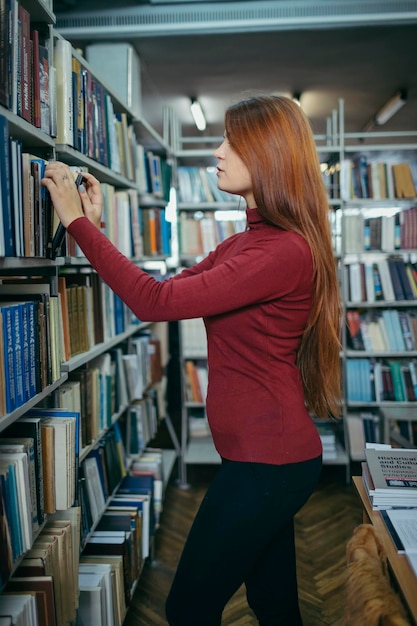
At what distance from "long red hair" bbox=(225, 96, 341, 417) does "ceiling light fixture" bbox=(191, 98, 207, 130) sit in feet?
15.0

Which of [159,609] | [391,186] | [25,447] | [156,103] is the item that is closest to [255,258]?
[25,447]

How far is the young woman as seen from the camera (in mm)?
1063

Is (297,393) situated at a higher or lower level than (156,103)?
lower

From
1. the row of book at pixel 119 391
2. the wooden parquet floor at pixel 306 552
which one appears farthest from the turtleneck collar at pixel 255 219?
the wooden parquet floor at pixel 306 552

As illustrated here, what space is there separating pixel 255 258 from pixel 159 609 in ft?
5.50

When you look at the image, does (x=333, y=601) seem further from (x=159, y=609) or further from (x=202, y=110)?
(x=202, y=110)

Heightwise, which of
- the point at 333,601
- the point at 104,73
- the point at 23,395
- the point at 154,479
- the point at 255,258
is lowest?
the point at 333,601

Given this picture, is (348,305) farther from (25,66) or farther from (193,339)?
(25,66)

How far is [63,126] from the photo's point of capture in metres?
1.49

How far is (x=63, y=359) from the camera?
1.52m

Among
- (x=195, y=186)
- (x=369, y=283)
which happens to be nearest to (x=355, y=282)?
(x=369, y=283)

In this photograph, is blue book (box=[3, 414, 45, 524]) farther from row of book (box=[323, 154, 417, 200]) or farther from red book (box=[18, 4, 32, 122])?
row of book (box=[323, 154, 417, 200])

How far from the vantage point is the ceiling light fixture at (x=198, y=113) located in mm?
5469

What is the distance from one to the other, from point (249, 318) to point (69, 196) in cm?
43
